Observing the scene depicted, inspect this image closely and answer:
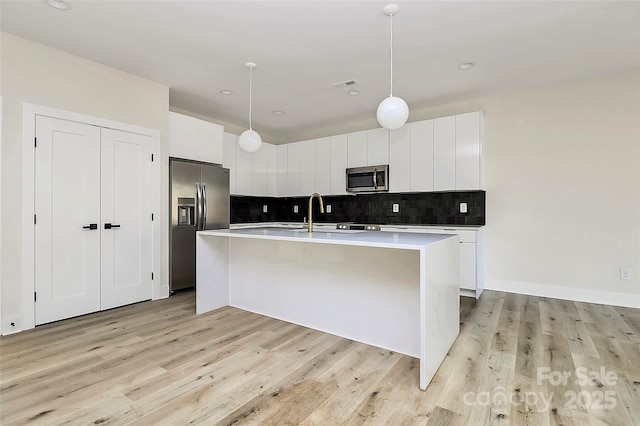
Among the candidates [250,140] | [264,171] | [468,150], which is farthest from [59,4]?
[468,150]

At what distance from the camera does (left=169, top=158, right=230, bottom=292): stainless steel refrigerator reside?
3992 millimetres

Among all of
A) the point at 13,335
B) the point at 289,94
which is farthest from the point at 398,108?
the point at 13,335

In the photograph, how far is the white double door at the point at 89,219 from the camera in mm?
2943

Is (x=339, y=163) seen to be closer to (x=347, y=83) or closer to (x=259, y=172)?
(x=259, y=172)

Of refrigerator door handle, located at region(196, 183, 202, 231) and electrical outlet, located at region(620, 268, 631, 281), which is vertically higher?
refrigerator door handle, located at region(196, 183, 202, 231)

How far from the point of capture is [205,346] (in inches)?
97.0

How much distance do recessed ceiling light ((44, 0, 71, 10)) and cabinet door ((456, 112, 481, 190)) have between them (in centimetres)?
408

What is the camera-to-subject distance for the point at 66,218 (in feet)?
10.1

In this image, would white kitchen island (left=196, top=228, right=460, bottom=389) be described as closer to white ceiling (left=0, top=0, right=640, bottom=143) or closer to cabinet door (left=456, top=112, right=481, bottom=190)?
white ceiling (left=0, top=0, right=640, bottom=143)

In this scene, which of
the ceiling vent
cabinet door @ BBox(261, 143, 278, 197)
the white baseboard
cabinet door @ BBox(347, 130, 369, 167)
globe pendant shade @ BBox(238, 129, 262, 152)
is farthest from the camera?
cabinet door @ BBox(261, 143, 278, 197)

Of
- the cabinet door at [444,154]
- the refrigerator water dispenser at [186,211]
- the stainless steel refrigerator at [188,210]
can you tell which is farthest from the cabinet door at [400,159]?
the refrigerator water dispenser at [186,211]

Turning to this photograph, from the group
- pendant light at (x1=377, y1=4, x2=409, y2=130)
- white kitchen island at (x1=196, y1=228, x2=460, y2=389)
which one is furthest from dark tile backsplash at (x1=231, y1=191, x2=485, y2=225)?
pendant light at (x1=377, y1=4, x2=409, y2=130)

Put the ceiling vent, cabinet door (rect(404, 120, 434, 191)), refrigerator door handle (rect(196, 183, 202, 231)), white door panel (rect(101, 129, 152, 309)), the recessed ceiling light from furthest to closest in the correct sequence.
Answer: cabinet door (rect(404, 120, 434, 191)) → refrigerator door handle (rect(196, 183, 202, 231)) → the ceiling vent → white door panel (rect(101, 129, 152, 309)) → the recessed ceiling light

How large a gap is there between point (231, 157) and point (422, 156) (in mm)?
2910
